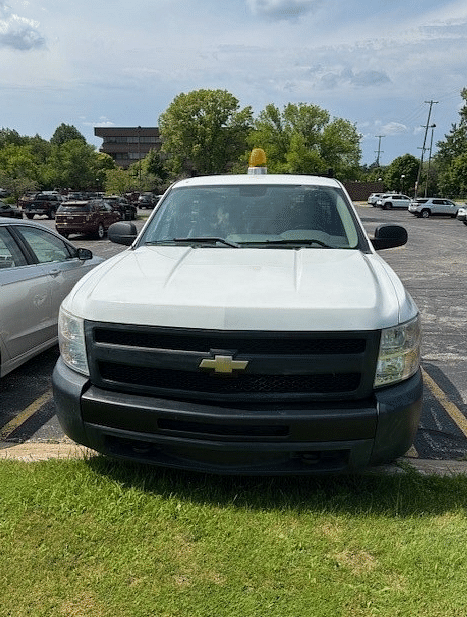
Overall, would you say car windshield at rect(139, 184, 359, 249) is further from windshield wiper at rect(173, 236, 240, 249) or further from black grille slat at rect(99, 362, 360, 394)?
black grille slat at rect(99, 362, 360, 394)

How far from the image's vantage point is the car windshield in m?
3.91

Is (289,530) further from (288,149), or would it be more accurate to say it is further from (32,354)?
(288,149)

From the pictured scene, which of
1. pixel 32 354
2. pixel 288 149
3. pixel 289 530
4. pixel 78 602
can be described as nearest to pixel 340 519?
pixel 289 530

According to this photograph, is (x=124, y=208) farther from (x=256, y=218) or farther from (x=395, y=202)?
(x=395, y=202)

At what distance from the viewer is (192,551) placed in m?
2.56

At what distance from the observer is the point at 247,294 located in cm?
271

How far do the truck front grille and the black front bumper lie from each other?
63 mm

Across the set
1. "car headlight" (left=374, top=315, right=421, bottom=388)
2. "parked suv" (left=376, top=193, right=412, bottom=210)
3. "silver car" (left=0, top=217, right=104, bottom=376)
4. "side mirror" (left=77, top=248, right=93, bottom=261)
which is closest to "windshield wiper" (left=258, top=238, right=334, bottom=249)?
"car headlight" (left=374, top=315, right=421, bottom=388)

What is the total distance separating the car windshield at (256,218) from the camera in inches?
154

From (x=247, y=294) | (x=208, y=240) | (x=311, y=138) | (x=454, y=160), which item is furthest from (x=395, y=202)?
(x=247, y=294)

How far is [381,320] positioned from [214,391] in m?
0.91

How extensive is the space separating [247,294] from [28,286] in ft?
9.50

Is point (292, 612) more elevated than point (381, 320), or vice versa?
point (381, 320)

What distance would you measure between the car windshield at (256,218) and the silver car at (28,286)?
1.39 m
